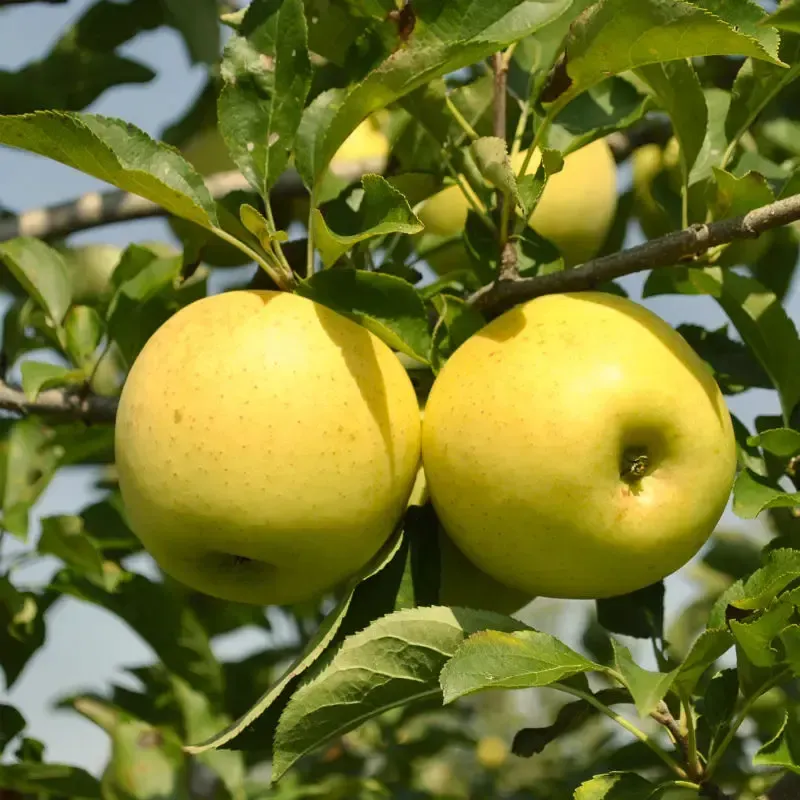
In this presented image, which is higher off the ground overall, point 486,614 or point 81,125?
point 81,125

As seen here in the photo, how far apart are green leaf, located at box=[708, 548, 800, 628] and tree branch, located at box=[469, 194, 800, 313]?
0.31m

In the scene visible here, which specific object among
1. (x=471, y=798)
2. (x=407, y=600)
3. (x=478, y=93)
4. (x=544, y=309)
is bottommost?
(x=471, y=798)

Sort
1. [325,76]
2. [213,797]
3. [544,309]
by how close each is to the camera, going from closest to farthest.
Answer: [544,309]
[325,76]
[213,797]

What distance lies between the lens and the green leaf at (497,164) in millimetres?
1008

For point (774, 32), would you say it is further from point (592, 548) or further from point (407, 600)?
point (407, 600)

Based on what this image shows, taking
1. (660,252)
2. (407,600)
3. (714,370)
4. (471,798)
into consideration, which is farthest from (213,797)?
(660,252)

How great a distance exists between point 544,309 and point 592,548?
245mm

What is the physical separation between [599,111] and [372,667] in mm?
733

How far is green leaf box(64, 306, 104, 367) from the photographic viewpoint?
4.94ft

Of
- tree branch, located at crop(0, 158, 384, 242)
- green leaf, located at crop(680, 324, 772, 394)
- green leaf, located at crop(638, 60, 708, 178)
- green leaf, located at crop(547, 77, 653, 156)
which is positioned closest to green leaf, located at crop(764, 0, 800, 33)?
green leaf, located at crop(638, 60, 708, 178)

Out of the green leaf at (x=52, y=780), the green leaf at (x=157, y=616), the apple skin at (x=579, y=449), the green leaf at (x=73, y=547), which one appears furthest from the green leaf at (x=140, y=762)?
the apple skin at (x=579, y=449)

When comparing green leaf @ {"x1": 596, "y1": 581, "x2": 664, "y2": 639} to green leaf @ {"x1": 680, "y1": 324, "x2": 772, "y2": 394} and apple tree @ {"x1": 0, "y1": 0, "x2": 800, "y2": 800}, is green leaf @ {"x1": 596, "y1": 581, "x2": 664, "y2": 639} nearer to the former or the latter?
apple tree @ {"x1": 0, "y1": 0, "x2": 800, "y2": 800}

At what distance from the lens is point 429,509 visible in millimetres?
1129

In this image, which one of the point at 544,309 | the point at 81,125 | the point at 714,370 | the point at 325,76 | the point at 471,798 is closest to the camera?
the point at 81,125
